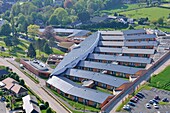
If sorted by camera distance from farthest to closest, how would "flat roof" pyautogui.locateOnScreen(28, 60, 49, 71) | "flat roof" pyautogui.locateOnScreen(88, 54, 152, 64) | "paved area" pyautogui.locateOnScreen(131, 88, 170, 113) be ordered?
"flat roof" pyautogui.locateOnScreen(28, 60, 49, 71), "flat roof" pyautogui.locateOnScreen(88, 54, 152, 64), "paved area" pyautogui.locateOnScreen(131, 88, 170, 113)

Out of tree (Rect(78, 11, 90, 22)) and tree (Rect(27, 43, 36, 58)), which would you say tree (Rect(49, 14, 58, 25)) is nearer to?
tree (Rect(78, 11, 90, 22))

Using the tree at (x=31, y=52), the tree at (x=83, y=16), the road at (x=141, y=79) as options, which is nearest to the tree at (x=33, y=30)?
the tree at (x=31, y=52)

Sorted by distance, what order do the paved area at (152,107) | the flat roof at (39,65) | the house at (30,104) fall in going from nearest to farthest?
the paved area at (152,107) < the house at (30,104) < the flat roof at (39,65)

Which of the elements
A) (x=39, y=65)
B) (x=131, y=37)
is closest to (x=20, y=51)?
(x=39, y=65)

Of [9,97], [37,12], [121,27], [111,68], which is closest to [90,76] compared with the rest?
[111,68]

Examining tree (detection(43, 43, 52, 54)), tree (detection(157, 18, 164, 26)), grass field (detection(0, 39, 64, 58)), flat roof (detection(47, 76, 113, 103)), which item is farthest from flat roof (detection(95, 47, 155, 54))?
tree (detection(157, 18, 164, 26))

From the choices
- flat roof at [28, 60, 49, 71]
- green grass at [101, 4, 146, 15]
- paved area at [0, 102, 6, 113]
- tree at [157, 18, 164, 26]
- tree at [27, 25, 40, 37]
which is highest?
green grass at [101, 4, 146, 15]

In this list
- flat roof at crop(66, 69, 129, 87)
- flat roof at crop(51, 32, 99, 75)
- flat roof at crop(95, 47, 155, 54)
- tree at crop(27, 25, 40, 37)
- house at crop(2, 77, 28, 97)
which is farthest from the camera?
tree at crop(27, 25, 40, 37)

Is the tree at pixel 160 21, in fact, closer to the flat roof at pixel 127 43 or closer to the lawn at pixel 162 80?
the flat roof at pixel 127 43
